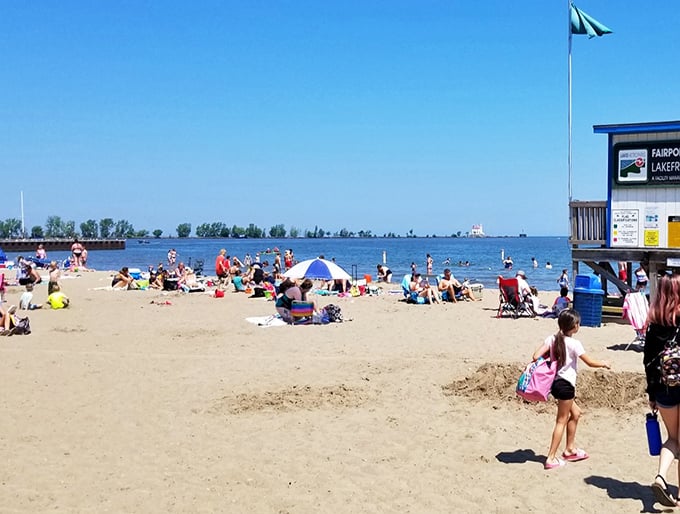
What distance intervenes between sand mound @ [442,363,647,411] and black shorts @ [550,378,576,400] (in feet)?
6.54

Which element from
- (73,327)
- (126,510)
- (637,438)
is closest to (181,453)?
(126,510)

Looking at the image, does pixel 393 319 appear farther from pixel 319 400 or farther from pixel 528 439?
pixel 528 439

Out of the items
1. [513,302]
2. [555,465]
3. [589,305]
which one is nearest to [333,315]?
[513,302]

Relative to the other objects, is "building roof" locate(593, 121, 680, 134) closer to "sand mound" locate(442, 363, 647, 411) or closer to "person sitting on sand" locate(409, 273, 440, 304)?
"person sitting on sand" locate(409, 273, 440, 304)

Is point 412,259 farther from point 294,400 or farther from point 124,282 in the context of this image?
point 294,400

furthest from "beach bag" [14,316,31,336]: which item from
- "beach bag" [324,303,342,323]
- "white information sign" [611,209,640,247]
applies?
"white information sign" [611,209,640,247]

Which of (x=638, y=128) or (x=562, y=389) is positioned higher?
(x=638, y=128)

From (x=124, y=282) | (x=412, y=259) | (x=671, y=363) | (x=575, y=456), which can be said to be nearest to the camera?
(x=671, y=363)

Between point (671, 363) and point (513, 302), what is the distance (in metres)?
10.8

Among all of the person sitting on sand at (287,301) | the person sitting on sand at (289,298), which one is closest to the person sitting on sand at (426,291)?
the person sitting on sand at (289,298)

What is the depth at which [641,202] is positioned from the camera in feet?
45.4

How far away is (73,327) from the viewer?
1359 centimetres

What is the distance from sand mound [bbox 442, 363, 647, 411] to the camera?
7.07 m

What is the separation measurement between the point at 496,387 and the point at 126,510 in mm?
4472
